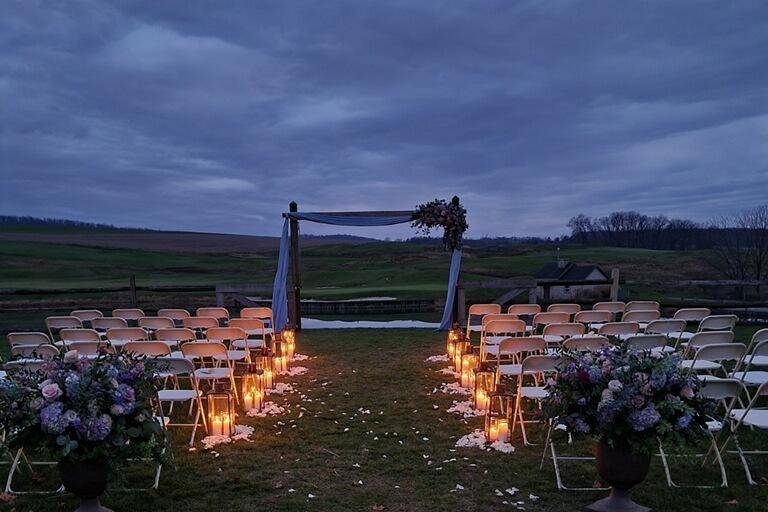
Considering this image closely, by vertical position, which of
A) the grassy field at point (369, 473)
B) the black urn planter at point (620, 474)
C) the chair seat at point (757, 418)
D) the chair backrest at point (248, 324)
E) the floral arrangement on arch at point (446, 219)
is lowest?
the grassy field at point (369, 473)

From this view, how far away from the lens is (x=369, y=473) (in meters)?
3.69

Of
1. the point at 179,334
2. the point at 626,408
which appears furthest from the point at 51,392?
the point at 626,408

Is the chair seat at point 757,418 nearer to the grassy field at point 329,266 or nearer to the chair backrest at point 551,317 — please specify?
the chair backrest at point 551,317

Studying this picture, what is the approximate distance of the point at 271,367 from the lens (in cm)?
625

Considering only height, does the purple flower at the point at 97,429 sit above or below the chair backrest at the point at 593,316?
below

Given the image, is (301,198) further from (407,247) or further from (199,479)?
(199,479)

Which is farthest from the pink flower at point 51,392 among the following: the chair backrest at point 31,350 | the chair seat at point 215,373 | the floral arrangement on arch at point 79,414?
the chair seat at point 215,373

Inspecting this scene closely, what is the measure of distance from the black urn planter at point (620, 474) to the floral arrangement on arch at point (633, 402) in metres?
0.09

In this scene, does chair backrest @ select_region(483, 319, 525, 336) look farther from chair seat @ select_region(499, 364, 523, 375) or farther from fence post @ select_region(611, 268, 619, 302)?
fence post @ select_region(611, 268, 619, 302)

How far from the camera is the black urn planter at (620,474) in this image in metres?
2.83

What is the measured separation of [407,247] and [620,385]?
50.5 metres

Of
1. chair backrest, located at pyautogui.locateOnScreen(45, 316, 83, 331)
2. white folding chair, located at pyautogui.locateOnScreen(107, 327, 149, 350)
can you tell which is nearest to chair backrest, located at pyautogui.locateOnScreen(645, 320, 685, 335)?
white folding chair, located at pyautogui.locateOnScreen(107, 327, 149, 350)

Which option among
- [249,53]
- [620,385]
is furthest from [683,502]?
[249,53]

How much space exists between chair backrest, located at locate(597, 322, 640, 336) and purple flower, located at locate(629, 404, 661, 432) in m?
3.35
